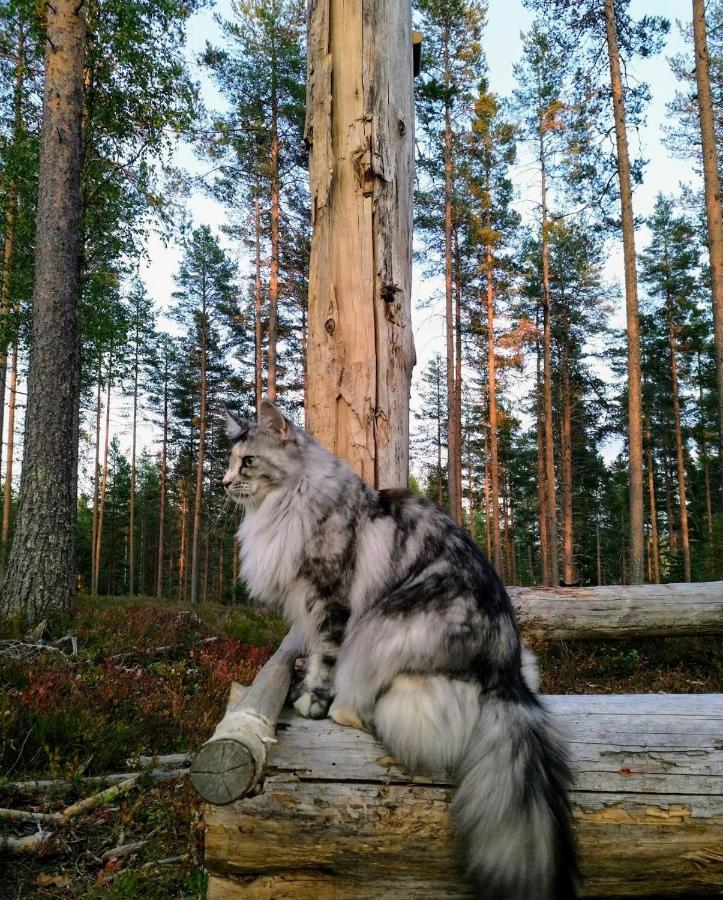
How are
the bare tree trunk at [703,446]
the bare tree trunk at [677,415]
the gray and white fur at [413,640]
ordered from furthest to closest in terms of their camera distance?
the bare tree trunk at [703,446] < the bare tree trunk at [677,415] < the gray and white fur at [413,640]

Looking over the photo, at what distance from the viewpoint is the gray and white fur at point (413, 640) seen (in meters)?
1.96

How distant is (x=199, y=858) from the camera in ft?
9.89

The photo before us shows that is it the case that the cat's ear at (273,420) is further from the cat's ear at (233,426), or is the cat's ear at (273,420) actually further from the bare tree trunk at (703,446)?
the bare tree trunk at (703,446)

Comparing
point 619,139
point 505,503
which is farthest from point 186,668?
point 505,503

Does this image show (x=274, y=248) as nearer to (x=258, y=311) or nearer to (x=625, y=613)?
(x=258, y=311)

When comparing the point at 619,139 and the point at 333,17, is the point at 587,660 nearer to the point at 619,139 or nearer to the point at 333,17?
the point at 333,17

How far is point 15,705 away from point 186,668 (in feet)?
7.59

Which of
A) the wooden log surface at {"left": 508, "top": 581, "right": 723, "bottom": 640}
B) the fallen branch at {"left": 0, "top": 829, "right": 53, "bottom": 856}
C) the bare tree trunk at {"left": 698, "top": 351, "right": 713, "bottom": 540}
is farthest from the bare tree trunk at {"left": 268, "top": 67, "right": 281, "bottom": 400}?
the bare tree trunk at {"left": 698, "top": 351, "right": 713, "bottom": 540}

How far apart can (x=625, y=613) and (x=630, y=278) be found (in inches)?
380

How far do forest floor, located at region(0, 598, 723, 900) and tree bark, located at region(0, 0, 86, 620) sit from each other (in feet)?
2.20

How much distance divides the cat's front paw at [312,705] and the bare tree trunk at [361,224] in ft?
4.67

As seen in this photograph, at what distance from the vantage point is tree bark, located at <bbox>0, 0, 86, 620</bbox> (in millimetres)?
6938

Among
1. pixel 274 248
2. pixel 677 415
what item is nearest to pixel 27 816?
pixel 274 248

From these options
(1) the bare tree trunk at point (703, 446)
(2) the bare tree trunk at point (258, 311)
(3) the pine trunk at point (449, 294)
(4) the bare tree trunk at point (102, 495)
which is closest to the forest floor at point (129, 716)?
(3) the pine trunk at point (449, 294)
